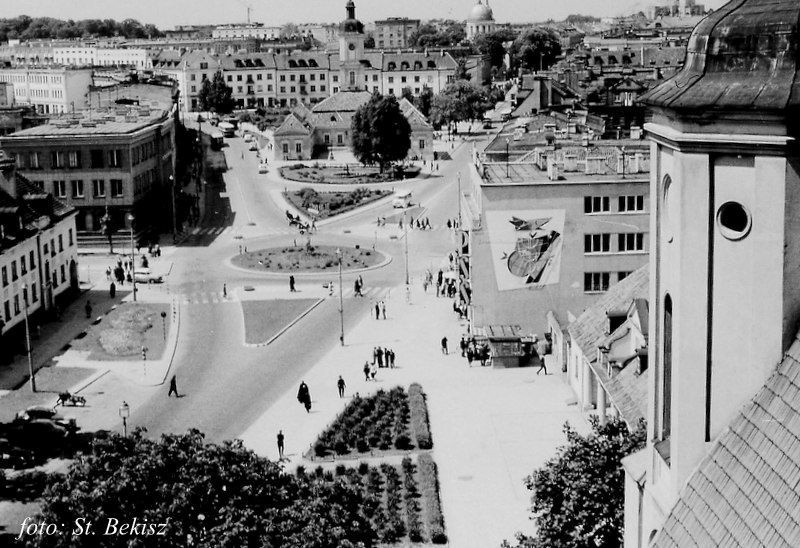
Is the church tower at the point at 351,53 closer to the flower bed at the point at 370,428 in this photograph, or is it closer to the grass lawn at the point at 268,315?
the grass lawn at the point at 268,315

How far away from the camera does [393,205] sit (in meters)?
111

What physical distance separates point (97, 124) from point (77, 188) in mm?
8095

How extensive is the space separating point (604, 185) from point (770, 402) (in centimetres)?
4662

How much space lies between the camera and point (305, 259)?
8675 cm

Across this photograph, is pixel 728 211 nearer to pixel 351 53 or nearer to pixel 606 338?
pixel 606 338

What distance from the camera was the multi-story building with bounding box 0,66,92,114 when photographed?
17112 cm

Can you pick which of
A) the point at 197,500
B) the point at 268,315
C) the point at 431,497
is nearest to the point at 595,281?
the point at 268,315

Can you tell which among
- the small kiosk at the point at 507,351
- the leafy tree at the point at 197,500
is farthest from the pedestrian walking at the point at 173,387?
the leafy tree at the point at 197,500

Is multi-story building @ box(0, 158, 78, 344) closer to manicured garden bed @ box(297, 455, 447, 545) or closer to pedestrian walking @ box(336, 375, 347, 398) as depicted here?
pedestrian walking @ box(336, 375, 347, 398)

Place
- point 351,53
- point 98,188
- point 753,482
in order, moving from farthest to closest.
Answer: point 351,53, point 98,188, point 753,482

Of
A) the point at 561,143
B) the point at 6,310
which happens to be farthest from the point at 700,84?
the point at 561,143

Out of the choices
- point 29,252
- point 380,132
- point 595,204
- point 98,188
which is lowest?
point 29,252

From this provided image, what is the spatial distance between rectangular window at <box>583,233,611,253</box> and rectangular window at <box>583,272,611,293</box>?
1.24m

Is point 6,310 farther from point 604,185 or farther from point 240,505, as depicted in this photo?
point 240,505
